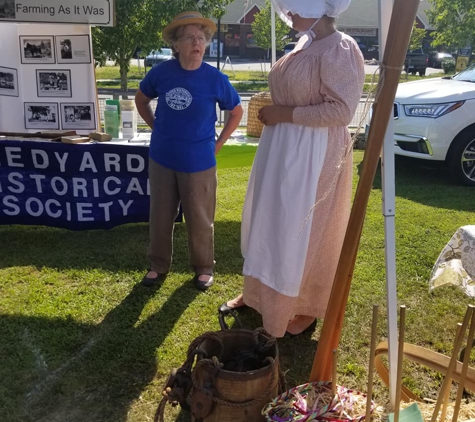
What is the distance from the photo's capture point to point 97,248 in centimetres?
408

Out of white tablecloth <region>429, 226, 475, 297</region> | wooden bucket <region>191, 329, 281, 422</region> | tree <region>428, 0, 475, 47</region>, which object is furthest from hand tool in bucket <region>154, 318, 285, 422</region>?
tree <region>428, 0, 475, 47</region>

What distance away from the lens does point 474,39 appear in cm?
1444

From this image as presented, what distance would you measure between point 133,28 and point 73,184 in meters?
4.86

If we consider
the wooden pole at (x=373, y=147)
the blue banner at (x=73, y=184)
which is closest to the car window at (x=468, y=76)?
the blue banner at (x=73, y=184)

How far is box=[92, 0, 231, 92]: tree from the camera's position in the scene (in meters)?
7.89

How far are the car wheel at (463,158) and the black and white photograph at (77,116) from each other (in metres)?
4.16

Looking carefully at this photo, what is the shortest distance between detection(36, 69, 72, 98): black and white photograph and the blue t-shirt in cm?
147

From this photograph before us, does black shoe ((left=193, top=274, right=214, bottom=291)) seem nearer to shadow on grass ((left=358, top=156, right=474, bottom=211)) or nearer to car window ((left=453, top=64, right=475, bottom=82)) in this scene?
shadow on grass ((left=358, top=156, right=474, bottom=211))

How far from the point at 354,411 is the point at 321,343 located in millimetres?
270

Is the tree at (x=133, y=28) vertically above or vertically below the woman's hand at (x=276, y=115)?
above

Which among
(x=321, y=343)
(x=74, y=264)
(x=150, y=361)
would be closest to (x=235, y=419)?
(x=321, y=343)

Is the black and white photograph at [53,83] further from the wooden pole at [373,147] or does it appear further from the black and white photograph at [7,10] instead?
the wooden pole at [373,147]

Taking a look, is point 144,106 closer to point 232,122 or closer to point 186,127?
point 186,127

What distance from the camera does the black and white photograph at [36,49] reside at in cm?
425
